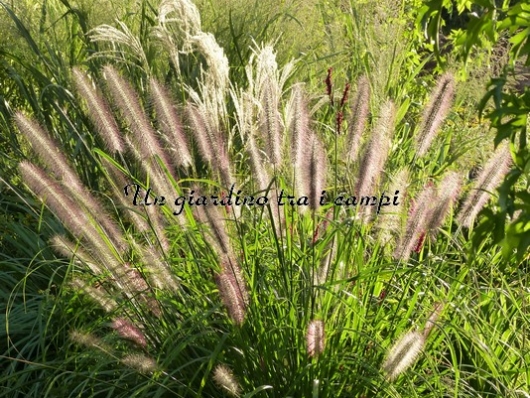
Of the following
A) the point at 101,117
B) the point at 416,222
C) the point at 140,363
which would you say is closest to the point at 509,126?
the point at 416,222

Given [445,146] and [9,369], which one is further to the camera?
[445,146]

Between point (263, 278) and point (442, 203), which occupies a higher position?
point (442, 203)

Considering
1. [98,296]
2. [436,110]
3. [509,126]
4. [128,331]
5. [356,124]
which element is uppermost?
[436,110]

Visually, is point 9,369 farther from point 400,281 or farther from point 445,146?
point 445,146

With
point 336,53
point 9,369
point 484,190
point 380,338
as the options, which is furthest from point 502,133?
point 336,53

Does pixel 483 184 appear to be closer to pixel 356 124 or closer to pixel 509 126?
pixel 356 124

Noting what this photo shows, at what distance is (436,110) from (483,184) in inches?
10.8

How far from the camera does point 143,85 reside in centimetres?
446

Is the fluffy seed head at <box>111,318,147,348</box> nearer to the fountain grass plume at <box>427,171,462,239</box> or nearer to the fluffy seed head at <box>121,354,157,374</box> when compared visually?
the fluffy seed head at <box>121,354,157,374</box>

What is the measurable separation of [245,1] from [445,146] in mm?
1312

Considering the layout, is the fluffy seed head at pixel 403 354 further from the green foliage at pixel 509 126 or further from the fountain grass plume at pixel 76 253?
the fountain grass plume at pixel 76 253

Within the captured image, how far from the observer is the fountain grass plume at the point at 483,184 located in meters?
2.89

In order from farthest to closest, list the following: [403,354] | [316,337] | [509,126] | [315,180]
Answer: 1. [315,180]
2. [316,337]
3. [403,354]
4. [509,126]

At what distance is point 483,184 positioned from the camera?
114 inches
